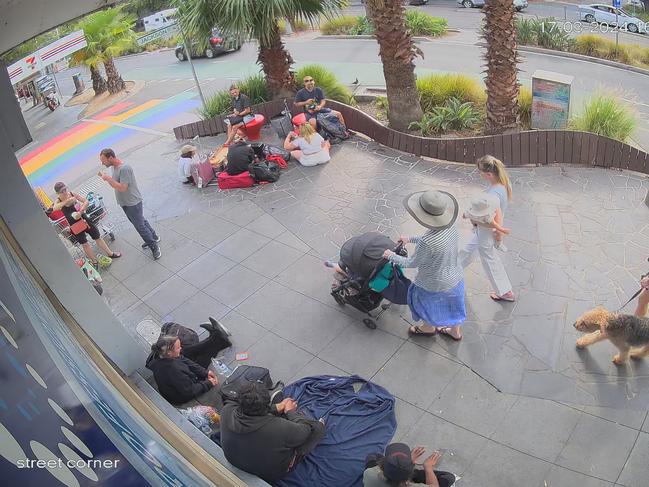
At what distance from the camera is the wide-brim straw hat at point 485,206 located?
6199 mm

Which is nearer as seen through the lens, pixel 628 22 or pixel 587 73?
pixel 587 73

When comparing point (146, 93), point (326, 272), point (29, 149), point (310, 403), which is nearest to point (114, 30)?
point (146, 93)

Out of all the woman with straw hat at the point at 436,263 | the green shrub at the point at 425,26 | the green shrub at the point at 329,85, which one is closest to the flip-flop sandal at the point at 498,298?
the woman with straw hat at the point at 436,263

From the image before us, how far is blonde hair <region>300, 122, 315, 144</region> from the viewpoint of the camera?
1037 centimetres

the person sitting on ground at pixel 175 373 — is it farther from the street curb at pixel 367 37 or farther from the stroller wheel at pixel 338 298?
the street curb at pixel 367 37

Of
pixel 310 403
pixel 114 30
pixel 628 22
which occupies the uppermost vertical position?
pixel 114 30

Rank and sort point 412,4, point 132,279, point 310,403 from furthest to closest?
point 412,4
point 132,279
point 310,403

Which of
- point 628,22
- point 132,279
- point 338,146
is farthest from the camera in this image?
point 628,22

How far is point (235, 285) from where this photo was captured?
7918 mm

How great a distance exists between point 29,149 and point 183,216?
10.3 meters

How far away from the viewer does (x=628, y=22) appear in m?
24.2

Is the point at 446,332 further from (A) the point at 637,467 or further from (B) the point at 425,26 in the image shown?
(B) the point at 425,26

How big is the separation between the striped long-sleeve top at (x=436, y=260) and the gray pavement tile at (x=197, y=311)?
2564 mm

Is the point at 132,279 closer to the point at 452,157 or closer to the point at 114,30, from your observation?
the point at 452,157
